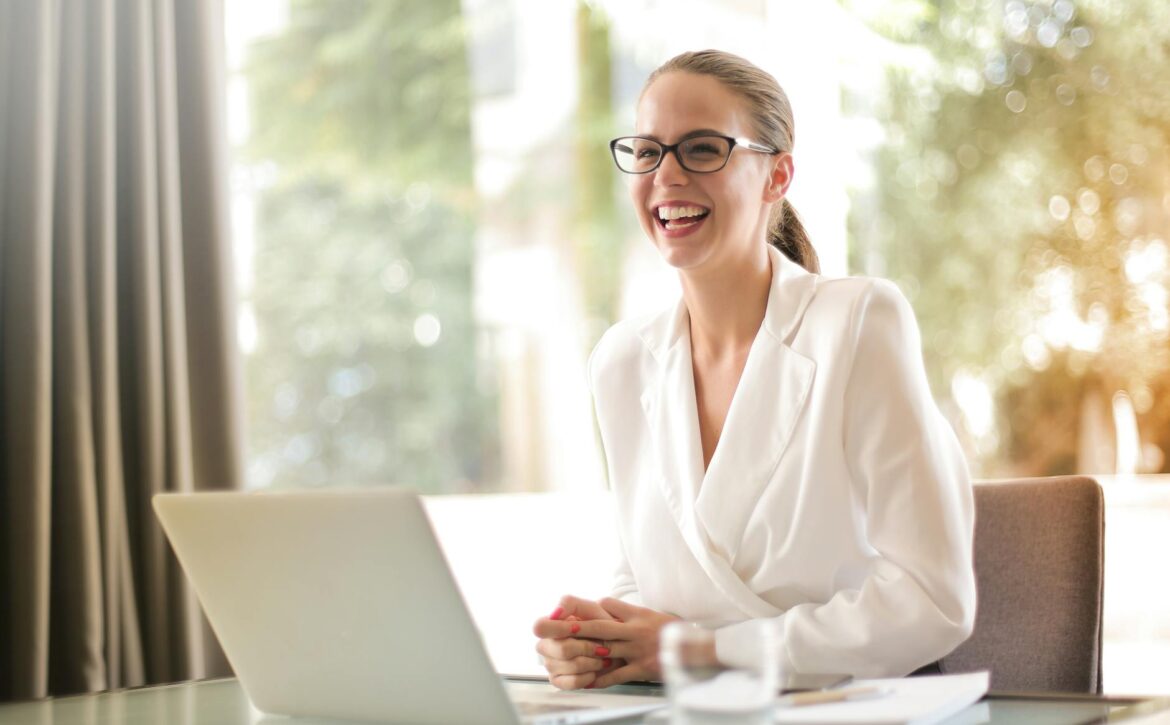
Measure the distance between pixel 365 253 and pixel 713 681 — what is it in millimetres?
3516

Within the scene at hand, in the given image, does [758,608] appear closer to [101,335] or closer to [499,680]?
[499,680]

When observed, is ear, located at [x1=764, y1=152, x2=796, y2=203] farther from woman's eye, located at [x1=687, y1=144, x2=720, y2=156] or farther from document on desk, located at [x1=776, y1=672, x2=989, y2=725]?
document on desk, located at [x1=776, y1=672, x2=989, y2=725]

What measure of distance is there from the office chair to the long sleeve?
13cm

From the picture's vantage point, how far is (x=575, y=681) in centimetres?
128

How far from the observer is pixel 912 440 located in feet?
4.45

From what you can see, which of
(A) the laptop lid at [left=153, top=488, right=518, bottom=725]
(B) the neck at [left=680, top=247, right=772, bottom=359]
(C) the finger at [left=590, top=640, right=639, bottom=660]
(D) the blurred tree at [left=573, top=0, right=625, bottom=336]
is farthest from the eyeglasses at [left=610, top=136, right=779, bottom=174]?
(D) the blurred tree at [left=573, top=0, right=625, bottom=336]

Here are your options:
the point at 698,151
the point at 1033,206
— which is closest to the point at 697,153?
the point at 698,151

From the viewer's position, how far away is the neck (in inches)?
64.8

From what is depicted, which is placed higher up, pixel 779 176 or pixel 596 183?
Answer: pixel 596 183

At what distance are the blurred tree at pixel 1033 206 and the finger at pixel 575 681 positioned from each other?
2.51 m

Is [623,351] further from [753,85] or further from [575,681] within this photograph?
[575,681]

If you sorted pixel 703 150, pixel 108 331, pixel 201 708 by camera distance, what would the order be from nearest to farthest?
pixel 201 708 < pixel 703 150 < pixel 108 331

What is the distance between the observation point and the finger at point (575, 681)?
1279 mm

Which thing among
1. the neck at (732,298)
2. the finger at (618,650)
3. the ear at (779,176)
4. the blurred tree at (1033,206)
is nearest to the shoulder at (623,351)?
the neck at (732,298)
